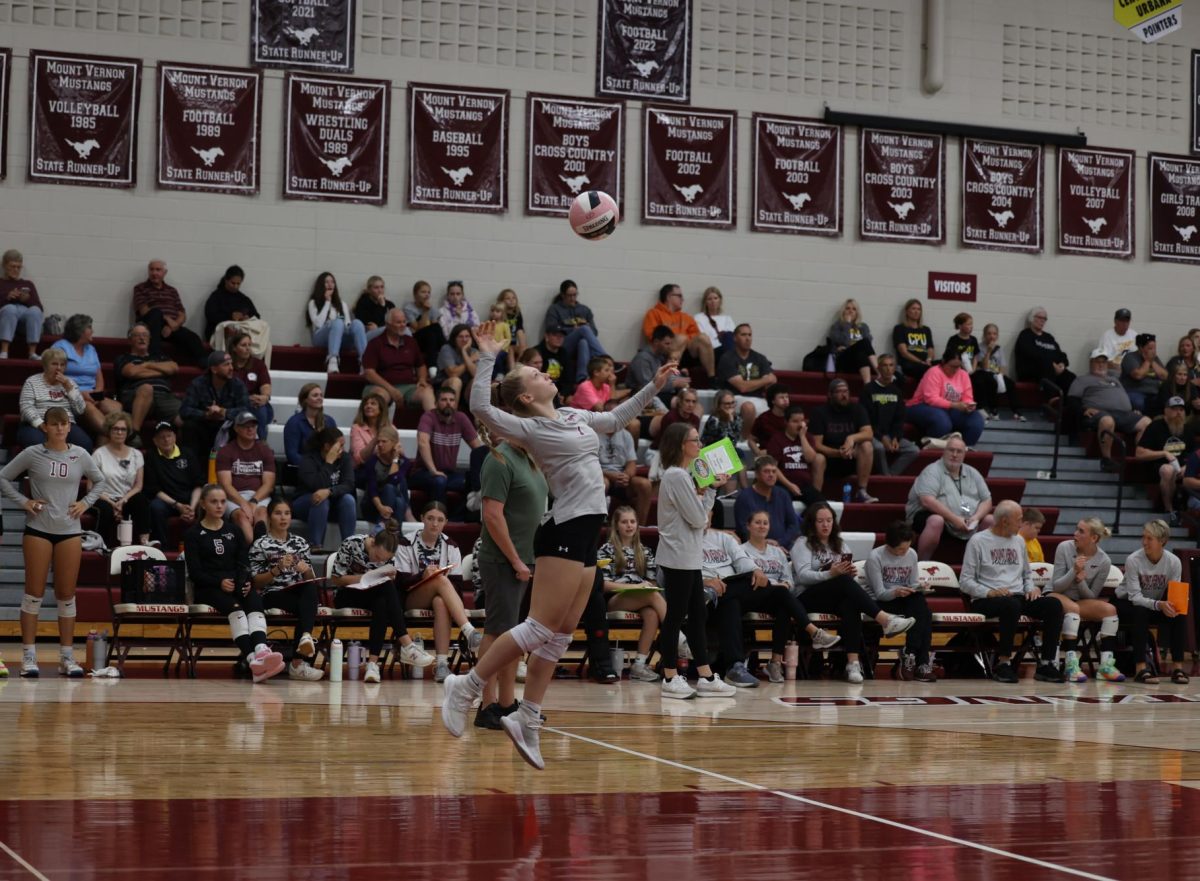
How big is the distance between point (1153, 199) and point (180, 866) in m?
18.2

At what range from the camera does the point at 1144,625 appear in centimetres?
1304

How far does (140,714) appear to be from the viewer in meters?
8.81

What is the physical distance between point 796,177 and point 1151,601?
7699mm

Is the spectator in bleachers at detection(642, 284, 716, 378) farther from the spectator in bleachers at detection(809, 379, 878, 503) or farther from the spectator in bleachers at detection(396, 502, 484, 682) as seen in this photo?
the spectator in bleachers at detection(396, 502, 484, 682)

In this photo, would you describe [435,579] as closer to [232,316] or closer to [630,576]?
[630,576]

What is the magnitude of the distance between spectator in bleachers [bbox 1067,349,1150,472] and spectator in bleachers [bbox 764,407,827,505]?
415 cm

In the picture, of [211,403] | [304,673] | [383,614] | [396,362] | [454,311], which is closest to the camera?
[304,673]

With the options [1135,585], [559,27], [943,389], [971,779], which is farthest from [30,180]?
[971,779]

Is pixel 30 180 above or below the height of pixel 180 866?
above

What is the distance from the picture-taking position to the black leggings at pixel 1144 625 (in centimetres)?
1302

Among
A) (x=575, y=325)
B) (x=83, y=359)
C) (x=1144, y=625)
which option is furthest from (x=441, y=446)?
(x=1144, y=625)

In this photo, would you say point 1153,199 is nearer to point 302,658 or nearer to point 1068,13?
point 1068,13

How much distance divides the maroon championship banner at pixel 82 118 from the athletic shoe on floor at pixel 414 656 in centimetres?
730

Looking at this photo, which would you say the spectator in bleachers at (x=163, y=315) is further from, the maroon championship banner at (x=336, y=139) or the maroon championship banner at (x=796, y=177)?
the maroon championship banner at (x=796, y=177)
